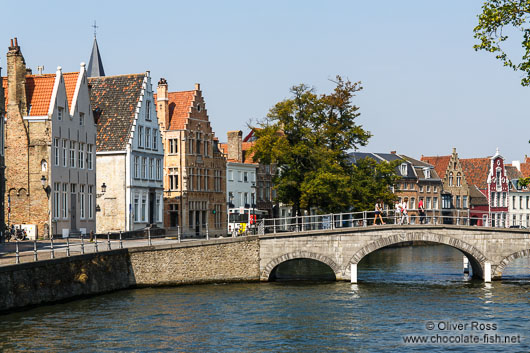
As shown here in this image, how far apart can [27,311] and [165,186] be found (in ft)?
129

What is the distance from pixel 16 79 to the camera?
55844 millimetres

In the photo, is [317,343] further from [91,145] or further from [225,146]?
[225,146]

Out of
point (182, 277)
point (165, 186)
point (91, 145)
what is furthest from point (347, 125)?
point (182, 277)

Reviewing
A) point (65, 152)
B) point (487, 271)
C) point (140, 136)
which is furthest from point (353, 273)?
point (140, 136)

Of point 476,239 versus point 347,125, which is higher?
point 347,125

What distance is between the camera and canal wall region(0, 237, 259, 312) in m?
35.3

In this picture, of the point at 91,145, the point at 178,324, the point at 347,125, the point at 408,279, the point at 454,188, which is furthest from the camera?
the point at 454,188

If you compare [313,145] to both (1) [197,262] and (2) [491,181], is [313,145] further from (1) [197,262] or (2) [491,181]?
(2) [491,181]

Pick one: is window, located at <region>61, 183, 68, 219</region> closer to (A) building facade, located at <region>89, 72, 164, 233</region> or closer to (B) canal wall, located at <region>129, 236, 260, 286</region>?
(A) building facade, located at <region>89, 72, 164, 233</region>

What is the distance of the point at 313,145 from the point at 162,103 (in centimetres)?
1314

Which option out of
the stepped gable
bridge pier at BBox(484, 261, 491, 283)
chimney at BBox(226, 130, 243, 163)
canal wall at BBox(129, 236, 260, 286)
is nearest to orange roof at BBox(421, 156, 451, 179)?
chimney at BBox(226, 130, 243, 163)

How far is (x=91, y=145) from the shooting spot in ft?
201

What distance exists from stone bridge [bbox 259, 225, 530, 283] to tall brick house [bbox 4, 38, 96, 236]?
44.7 ft

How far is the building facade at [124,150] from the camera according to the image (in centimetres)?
6494
